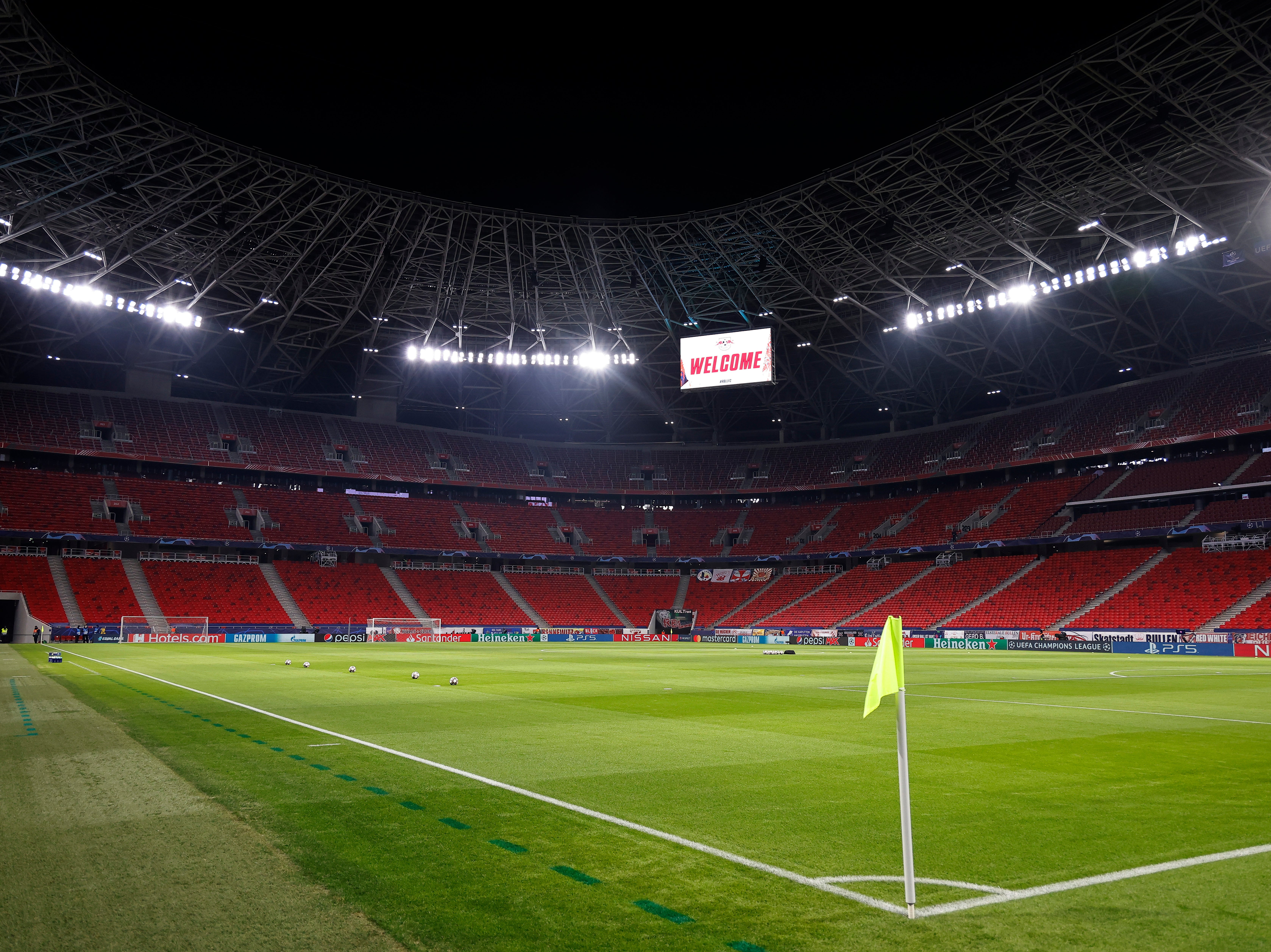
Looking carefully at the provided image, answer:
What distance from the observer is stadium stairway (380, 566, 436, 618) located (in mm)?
74000

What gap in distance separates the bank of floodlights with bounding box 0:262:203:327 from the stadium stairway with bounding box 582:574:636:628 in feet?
139

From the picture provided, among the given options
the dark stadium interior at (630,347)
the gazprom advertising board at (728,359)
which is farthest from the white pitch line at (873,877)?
the gazprom advertising board at (728,359)

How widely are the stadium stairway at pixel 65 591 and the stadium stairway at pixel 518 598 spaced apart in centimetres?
3399

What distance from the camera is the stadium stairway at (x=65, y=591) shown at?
58.6 meters

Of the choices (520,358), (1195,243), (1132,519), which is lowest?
(1132,519)

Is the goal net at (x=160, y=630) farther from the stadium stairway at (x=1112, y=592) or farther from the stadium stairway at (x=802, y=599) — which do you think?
the stadium stairway at (x=1112, y=592)

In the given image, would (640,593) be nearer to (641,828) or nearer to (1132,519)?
(1132,519)

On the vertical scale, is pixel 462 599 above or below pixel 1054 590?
below

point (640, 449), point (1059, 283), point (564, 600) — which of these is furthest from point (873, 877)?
point (640, 449)

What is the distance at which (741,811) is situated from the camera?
27.8ft

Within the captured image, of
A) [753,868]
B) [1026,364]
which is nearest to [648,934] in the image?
[753,868]

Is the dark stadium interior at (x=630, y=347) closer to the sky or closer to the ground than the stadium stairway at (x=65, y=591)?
closer to the sky

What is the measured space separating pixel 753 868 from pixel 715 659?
119 ft

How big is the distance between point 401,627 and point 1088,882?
66.5m
